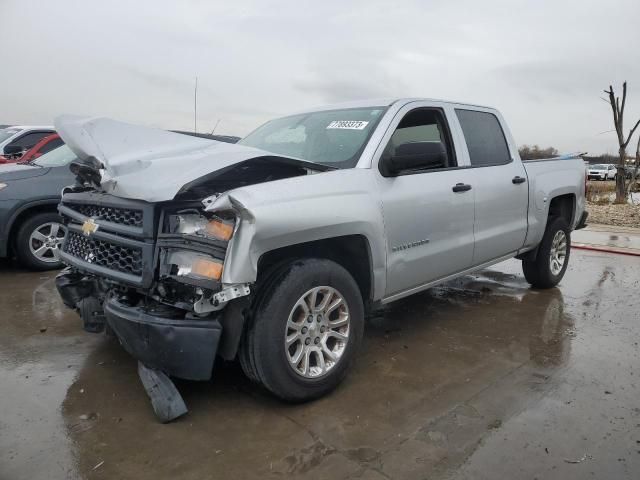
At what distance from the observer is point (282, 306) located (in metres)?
2.81

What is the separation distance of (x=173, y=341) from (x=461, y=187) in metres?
2.58

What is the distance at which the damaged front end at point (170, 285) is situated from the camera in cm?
262

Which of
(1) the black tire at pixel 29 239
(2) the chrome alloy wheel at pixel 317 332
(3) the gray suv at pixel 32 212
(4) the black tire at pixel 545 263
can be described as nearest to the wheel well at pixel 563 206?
(4) the black tire at pixel 545 263

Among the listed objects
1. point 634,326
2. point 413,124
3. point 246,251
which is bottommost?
point 634,326

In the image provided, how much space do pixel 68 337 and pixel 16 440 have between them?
154 centimetres

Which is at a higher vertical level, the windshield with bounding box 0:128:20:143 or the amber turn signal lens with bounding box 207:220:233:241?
the windshield with bounding box 0:128:20:143

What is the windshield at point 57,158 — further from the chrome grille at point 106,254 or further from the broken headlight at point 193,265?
the broken headlight at point 193,265

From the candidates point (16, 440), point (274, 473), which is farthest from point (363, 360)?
point (16, 440)

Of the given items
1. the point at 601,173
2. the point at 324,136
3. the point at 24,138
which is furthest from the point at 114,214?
the point at 601,173

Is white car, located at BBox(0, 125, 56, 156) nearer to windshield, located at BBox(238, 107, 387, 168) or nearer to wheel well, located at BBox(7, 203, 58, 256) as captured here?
wheel well, located at BBox(7, 203, 58, 256)

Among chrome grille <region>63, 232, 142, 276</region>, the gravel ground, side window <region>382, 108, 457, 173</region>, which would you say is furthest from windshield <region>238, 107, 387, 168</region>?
the gravel ground

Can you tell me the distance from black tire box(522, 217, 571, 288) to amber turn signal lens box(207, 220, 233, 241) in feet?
13.5

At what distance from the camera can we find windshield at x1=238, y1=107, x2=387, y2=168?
3633 mm

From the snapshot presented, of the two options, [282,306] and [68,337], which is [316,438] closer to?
[282,306]
